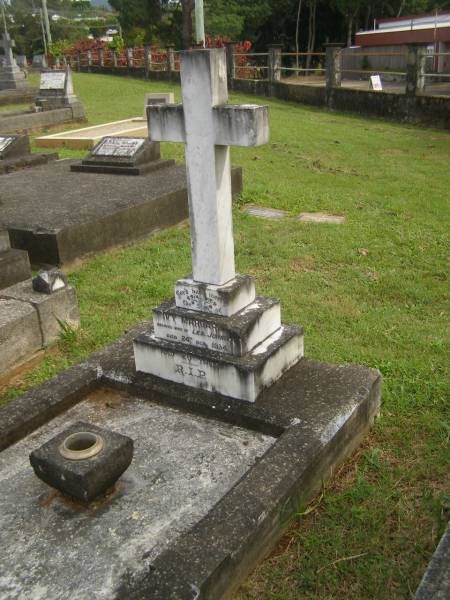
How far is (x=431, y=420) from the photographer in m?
3.61

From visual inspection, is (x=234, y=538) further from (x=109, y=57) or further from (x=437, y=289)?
(x=109, y=57)

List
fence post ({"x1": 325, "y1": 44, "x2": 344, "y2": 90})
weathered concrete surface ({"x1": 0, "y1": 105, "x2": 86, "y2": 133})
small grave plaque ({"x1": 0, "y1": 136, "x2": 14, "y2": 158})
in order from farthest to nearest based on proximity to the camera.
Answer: fence post ({"x1": 325, "y1": 44, "x2": 344, "y2": 90})
weathered concrete surface ({"x1": 0, "y1": 105, "x2": 86, "y2": 133})
small grave plaque ({"x1": 0, "y1": 136, "x2": 14, "y2": 158})

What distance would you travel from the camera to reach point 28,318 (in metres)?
4.42

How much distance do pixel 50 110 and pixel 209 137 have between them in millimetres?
13112

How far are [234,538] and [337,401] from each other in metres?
1.11

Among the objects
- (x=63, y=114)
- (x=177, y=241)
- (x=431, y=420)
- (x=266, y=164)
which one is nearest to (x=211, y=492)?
(x=431, y=420)

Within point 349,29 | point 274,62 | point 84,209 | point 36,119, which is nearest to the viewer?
point 84,209

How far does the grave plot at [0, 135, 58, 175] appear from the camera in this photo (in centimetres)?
929

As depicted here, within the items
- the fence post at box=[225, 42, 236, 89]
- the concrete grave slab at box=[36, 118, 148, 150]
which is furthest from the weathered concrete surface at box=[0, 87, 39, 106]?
the concrete grave slab at box=[36, 118, 148, 150]

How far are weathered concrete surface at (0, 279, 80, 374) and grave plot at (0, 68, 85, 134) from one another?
10.4 metres

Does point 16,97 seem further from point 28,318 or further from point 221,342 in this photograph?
point 221,342

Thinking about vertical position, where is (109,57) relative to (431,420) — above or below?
above

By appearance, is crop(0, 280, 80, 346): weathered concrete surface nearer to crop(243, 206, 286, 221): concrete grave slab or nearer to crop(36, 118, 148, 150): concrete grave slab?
crop(243, 206, 286, 221): concrete grave slab

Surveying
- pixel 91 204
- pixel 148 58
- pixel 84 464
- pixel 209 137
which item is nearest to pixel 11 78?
pixel 148 58
